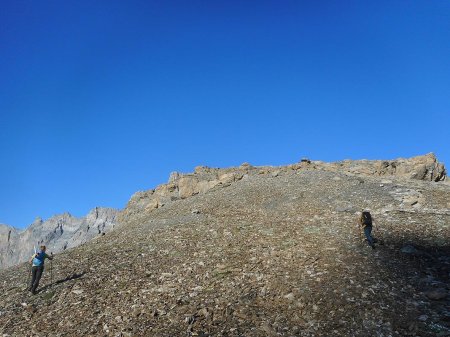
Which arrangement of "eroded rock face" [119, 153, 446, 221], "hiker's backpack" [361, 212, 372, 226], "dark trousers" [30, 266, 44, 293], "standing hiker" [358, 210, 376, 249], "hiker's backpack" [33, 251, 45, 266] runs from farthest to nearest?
"eroded rock face" [119, 153, 446, 221]
"hiker's backpack" [361, 212, 372, 226]
"standing hiker" [358, 210, 376, 249]
"hiker's backpack" [33, 251, 45, 266]
"dark trousers" [30, 266, 44, 293]

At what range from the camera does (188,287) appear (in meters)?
19.0

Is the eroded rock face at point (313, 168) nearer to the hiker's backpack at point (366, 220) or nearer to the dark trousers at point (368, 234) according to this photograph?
the hiker's backpack at point (366, 220)

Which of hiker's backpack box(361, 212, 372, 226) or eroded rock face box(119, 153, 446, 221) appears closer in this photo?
hiker's backpack box(361, 212, 372, 226)

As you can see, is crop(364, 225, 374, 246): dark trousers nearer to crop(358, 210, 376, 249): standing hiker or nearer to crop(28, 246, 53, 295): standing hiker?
crop(358, 210, 376, 249): standing hiker

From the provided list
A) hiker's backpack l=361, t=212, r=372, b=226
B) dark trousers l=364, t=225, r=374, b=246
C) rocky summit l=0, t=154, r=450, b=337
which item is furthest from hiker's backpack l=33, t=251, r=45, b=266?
hiker's backpack l=361, t=212, r=372, b=226

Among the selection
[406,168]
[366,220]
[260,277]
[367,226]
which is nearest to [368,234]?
[367,226]

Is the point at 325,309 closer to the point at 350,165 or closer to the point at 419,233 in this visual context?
the point at 419,233

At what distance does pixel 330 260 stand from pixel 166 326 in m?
9.37

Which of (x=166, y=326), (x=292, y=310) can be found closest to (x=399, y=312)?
(x=292, y=310)

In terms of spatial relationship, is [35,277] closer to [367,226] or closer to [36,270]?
[36,270]

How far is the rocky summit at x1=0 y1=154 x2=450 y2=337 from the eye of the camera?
15269 millimetres

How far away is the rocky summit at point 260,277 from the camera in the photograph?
50.1ft

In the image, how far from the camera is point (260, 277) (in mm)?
19375

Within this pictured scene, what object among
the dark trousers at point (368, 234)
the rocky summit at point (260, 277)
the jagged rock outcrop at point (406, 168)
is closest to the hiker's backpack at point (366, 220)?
the dark trousers at point (368, 234)
